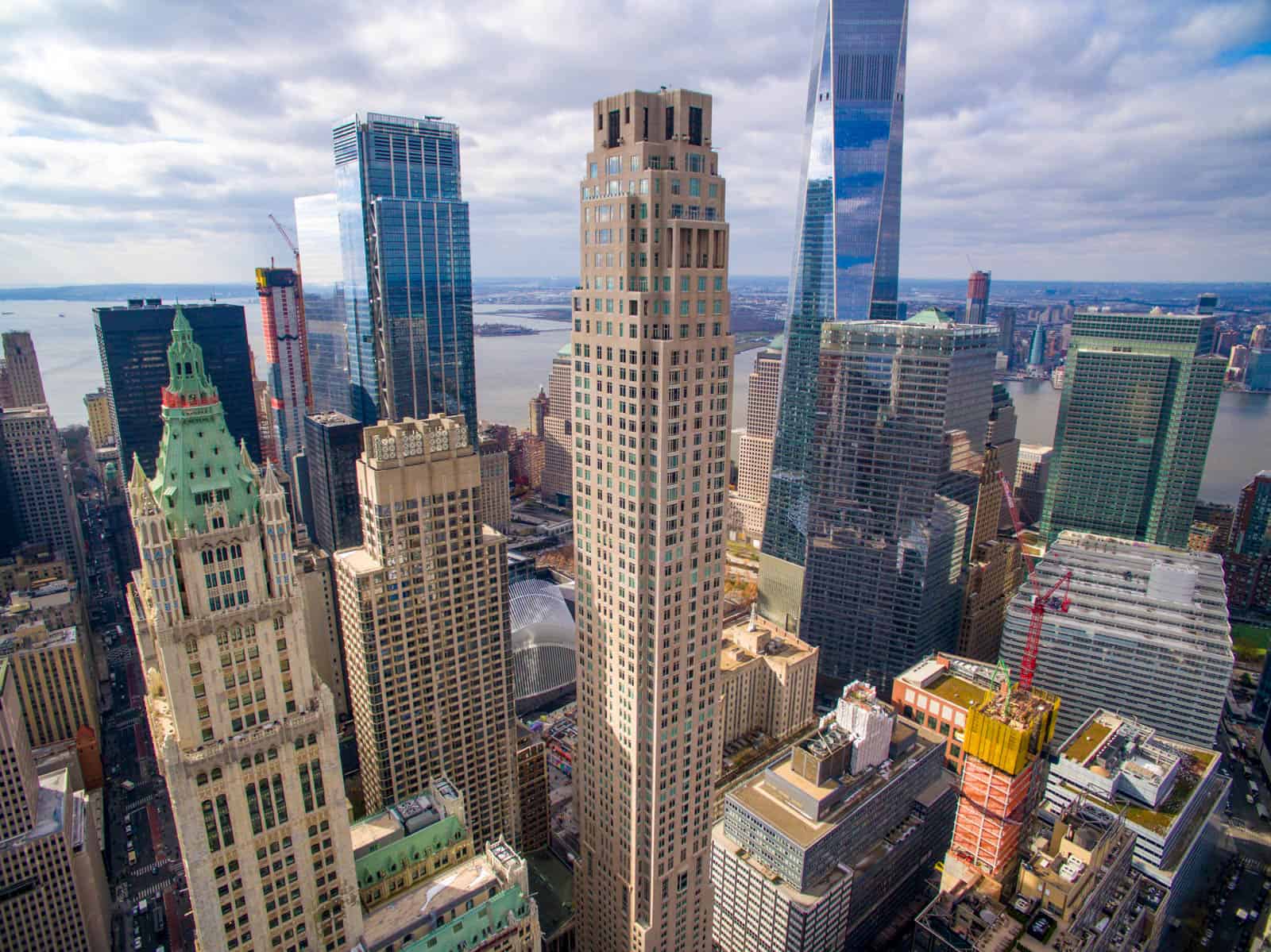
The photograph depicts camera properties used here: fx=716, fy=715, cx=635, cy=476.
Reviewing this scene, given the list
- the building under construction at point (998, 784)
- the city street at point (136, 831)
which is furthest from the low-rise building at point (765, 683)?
the city street at point (136, 831)

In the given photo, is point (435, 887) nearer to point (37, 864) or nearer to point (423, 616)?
point (423, 616)

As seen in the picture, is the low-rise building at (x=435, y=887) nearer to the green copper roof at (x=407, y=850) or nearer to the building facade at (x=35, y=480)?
the green copper roof at (x=407, y=850)

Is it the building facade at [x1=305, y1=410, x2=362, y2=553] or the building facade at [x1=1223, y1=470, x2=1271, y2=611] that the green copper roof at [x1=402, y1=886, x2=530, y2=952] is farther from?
the building facade at [x1=1223, y1=470, x2=1271, y2=611]

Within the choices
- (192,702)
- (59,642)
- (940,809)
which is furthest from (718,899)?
(59,642)

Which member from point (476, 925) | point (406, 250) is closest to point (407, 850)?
point (476, 925)

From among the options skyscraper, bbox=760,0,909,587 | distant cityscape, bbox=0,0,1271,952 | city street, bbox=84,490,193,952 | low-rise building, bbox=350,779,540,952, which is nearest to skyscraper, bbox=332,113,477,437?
distant cityscape, bbox=0,0,1271,952

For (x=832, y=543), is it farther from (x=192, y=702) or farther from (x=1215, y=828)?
(x=192, y=702)
